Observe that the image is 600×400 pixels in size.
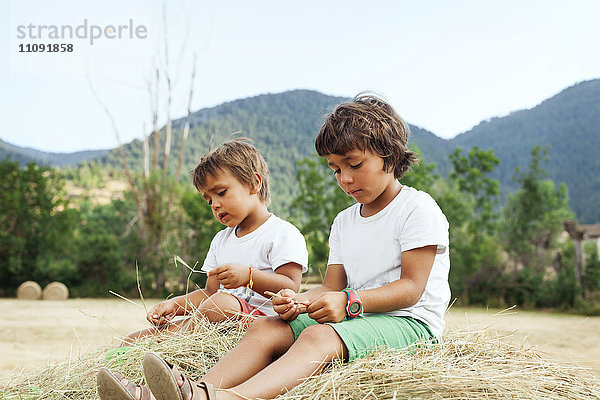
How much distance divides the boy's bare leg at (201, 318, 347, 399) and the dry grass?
0.05 m

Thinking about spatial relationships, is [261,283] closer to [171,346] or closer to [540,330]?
[171,346]

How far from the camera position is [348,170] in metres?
2.35

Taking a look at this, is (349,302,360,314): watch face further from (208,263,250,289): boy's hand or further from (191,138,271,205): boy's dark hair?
(191,138,271,205): boy's dark hair

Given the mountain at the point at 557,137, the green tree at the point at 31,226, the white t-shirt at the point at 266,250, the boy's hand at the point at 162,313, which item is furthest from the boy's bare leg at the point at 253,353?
the mountain at the point at 557,137

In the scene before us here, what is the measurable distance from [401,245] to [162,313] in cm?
132

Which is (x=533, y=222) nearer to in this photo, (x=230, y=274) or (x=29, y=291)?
(x=29, y=291)

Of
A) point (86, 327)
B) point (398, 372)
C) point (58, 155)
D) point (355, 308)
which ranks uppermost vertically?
point (58, 155)

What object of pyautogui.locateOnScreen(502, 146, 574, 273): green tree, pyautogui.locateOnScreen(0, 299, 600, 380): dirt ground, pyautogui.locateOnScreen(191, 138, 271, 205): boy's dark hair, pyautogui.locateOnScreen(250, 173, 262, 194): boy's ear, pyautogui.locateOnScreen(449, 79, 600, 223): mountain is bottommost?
pyautogui.locateOnScreen(0, 299, 600, 380): dirt ground

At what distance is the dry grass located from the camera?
1.87 m

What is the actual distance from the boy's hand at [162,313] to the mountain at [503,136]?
23069mm

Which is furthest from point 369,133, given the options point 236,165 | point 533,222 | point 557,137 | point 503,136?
point 557,137

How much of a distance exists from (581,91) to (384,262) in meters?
36.4

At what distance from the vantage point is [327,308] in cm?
205

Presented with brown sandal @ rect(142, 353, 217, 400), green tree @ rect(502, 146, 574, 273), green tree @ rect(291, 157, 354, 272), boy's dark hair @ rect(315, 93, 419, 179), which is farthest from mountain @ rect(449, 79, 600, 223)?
brown sandal @ rect(142, 353, 217, 400)
